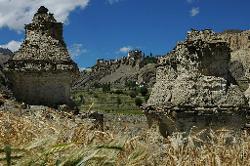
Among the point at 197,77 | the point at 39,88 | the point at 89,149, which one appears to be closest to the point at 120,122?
the point at 39,88

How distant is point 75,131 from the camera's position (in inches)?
210

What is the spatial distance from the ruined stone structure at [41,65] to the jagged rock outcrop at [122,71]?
140761mm

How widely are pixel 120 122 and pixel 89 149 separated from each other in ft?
40.7

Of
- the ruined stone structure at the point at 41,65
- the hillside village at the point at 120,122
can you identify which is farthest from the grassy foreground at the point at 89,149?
the ruined stone structure at the point at 41,65

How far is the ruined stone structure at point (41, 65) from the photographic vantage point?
1758 cm

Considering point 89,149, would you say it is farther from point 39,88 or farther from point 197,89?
point 39,88

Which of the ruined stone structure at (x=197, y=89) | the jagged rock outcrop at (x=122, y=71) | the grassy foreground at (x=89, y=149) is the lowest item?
the grassy foreground at (x=89, y=149)

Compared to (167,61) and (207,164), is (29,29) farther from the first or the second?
(207,164)

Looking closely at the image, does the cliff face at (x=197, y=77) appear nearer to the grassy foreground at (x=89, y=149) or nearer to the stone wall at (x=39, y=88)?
the stone wall at (x=39, y=88)

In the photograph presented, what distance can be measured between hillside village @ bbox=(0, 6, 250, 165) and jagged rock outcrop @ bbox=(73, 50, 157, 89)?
140908 mm

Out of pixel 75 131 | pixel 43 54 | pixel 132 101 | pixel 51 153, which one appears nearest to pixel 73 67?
pixel 43 54

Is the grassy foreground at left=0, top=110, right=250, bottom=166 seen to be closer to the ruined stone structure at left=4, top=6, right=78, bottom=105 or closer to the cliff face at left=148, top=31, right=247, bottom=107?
the cliff face at left=148, top=31, right=247, bottom=107

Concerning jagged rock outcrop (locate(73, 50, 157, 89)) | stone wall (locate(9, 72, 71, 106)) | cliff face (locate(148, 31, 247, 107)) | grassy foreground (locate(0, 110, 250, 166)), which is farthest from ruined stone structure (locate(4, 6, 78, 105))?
jagged rock outcrop (locate(73, 50, 157, 89))

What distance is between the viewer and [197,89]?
12836 millimetres
